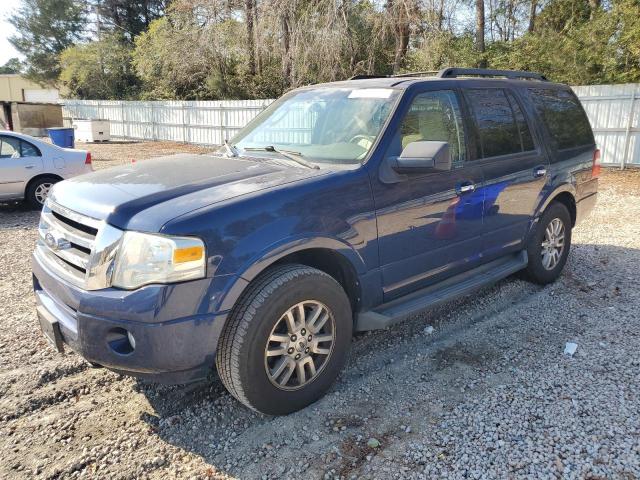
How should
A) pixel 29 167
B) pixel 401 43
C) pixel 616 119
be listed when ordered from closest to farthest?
pixel 29 167 < pixel 616 119 < pixel 401 43

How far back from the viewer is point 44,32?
169 feet

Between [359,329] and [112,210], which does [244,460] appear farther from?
[112,210]

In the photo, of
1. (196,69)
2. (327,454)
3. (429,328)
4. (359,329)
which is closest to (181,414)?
(327,454)

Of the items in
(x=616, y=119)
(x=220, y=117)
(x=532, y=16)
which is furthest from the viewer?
(x=220, y=117)

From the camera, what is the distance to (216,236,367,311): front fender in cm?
271

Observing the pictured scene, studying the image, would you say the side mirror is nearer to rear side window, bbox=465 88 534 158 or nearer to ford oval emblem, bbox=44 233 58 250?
rear side window, bbox=465 88 534 158

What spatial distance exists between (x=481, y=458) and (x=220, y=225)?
6.03 feet

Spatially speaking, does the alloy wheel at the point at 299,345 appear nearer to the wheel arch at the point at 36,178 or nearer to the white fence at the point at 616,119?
the wheel arch at the point at 36,178

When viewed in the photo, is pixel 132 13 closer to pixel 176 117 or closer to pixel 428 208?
pixel 176 117

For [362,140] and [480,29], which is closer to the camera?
[362,140]

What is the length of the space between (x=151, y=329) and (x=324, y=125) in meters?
2.04

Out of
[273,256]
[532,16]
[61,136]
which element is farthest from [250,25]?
[273,256]

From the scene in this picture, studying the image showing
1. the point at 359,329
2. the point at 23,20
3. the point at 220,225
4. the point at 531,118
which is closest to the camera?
the point at 220,225

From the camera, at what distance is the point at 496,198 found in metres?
4.29
